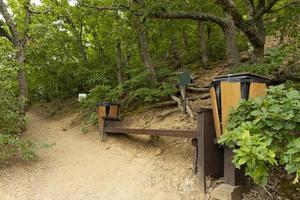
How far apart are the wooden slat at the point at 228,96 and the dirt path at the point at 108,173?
124 cm

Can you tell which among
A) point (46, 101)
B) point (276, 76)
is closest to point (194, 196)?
point (276, 76)

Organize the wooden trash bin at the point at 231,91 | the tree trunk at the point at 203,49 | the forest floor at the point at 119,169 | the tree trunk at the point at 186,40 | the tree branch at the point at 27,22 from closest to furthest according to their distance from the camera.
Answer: the wooden trash bin at the point at 231,91 → the forest floor at the point at 119,169 → the tree branch at the point at 27,22 → the tree trunk at the point at 203,49 → the tree trunk at the point at 186,40

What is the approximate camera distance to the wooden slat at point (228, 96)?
3.78m

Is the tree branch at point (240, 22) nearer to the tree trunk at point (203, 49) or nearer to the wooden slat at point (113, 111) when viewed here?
the wooden slat at point (113, 111)

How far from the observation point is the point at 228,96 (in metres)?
3.86

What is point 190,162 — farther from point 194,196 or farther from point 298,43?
point 298,43

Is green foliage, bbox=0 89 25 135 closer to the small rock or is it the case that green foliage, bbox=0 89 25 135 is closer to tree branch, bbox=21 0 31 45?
the small rock

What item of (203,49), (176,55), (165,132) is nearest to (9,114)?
(165,132)

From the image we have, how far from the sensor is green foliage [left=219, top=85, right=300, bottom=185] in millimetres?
2809

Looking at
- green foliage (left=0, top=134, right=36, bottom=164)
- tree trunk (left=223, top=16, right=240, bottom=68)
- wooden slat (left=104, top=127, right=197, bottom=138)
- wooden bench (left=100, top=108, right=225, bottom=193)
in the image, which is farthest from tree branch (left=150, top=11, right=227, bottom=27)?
green foliage (left=0, top=134, right=36, bottom=164)

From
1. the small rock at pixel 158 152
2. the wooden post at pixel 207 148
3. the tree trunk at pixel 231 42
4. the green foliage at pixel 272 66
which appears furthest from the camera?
the tree trunk at pixel 231 42

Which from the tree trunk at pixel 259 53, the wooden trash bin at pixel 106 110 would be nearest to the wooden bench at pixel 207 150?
the tree trunk at pixel 259 53

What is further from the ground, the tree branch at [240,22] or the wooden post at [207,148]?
the tree branch at [240,22]

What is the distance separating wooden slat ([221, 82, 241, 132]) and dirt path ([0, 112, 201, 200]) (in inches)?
49.0
